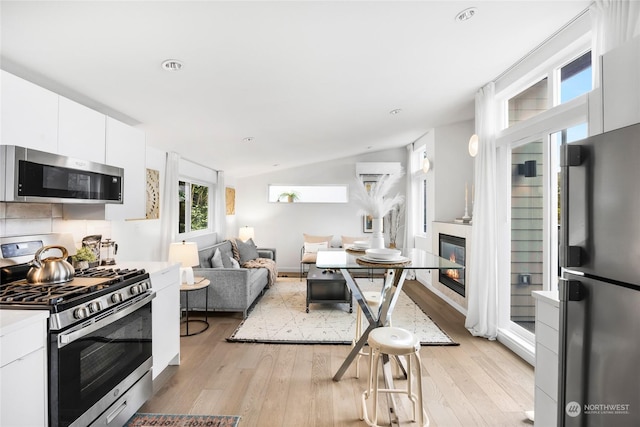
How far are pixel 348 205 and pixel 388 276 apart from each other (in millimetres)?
4865

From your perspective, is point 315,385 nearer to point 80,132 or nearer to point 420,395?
point 420,395

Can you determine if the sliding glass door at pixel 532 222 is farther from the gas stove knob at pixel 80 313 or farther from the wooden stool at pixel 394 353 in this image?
the gas stove knob at pixel 80 313

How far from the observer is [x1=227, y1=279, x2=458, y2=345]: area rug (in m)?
3.47

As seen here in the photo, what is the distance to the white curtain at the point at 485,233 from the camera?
3465mm

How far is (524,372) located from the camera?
9.08 ft

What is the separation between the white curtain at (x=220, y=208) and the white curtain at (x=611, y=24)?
560 cm

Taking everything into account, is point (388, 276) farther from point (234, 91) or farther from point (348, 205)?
point (348, 205)

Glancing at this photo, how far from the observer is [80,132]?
2213mm

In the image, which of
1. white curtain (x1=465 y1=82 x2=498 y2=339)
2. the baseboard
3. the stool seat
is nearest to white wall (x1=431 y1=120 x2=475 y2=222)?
white curtain (x1=465 y1=82 x2=498 y2=339)

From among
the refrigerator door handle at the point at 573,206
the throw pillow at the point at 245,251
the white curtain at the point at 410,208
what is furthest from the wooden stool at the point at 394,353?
the white curtain at the point at 410,208

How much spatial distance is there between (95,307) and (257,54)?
1.83 meters

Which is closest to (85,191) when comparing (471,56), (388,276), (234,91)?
(234,91)

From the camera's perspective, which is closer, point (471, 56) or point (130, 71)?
point (130, 71)

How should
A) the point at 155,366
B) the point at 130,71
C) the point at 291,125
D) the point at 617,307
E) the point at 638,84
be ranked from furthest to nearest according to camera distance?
the point at 291,125
the point at 155,366
the point at 130,71
the point at 638,84
the point at 617,307
